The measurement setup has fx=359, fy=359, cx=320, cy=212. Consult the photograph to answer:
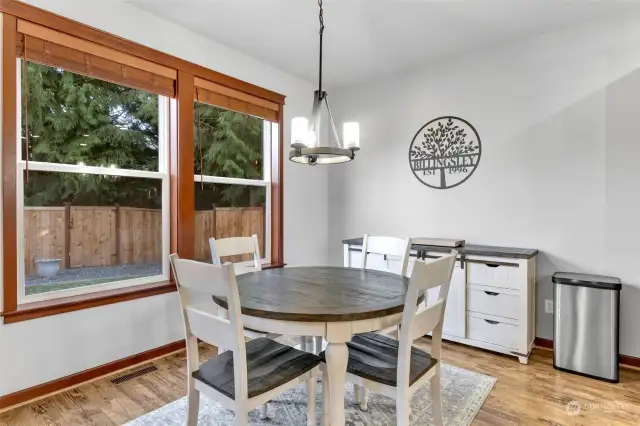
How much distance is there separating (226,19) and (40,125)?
1.50 m

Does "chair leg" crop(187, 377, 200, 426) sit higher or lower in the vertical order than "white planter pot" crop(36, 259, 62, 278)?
lower

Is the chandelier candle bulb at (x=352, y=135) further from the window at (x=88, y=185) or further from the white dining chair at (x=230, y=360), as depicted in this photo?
the window at (x=88, y=185)

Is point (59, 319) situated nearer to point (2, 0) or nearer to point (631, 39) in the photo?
point (2, 0)

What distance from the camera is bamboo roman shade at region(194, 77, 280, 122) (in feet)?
10.1

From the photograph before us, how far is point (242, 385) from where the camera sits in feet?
4.47

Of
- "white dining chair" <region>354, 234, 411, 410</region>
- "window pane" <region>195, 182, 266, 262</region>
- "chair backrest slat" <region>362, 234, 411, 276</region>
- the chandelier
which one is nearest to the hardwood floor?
"white dining chair" <region>354, 234, 411, 410</region>

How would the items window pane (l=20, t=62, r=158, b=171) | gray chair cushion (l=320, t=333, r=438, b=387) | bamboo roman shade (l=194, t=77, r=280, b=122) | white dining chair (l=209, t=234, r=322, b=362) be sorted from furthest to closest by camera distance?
bamboo roman shade (l=194, t=77, r=280, b=122) < window pane (l=20, t=62, r=158, b=171) < white dining chair (l=209, t=234, r=322, b=362) < gray chair cushion (l=320, t=333, r=438, b=387)

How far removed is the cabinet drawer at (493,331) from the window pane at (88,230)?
8.58 feet

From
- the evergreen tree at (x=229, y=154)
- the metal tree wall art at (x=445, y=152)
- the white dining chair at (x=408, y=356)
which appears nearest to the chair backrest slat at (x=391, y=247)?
the white dining chair at (x=408, y=356)

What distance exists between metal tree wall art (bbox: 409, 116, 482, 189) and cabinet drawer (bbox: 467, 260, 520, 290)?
88cm

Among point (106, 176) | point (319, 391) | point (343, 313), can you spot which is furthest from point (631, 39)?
point (106, 176)

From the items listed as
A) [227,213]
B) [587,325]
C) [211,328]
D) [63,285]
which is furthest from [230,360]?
[587,325]

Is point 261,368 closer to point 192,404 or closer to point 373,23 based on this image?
point 192,404

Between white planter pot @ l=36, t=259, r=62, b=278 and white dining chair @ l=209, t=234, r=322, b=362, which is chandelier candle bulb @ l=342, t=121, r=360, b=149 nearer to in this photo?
white dining chair @ l=209, t=234, r=322, b=362
